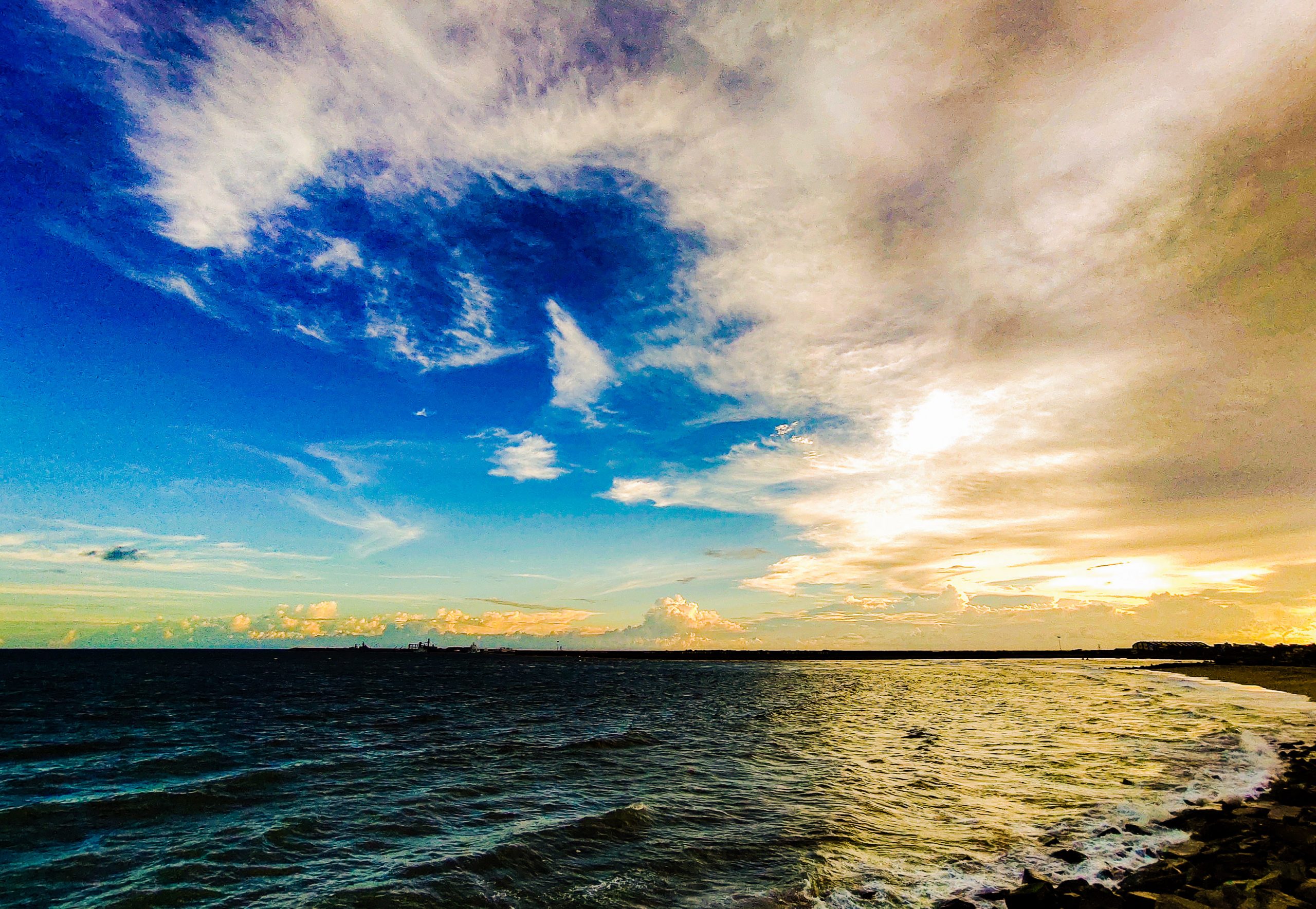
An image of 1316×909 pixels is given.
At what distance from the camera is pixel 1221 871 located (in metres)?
14.8

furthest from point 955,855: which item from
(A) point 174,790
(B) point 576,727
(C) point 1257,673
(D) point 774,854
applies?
(C) point 1257,673

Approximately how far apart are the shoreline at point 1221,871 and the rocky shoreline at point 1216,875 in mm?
24

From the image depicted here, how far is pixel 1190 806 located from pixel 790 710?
39.3 m

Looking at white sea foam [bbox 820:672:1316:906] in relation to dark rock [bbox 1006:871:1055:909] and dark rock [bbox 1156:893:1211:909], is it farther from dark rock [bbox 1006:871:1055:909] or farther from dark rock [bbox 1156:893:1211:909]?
dark rock [bbox 1156:893:1211:909]

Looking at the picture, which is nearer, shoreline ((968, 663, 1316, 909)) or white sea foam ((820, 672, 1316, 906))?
shoreline ((968, 663, 1316, 909))

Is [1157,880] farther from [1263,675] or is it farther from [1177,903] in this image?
[1263,675]

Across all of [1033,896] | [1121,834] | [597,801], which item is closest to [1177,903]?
[1033,896]

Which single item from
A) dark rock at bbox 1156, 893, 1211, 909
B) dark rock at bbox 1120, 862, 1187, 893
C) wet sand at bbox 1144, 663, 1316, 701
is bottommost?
dark rock at bbox 1120, 862, 1187, 893

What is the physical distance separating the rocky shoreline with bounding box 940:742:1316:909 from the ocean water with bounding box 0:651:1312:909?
36.9 inches

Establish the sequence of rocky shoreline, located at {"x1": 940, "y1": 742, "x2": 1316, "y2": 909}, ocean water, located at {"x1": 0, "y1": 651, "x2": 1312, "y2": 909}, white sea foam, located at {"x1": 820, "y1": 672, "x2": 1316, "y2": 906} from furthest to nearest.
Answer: ocean water, located at {"x1": 0, "y1": 651, "x2": 1312, "y2": 909}, white sea foam, located at {"x1": 820, "y1": 672, "x2": 1316, "y2": 906}, rocky shoreline, located at {"x1": 940, "y1": 742, "x2": 1316, "y2": 909}

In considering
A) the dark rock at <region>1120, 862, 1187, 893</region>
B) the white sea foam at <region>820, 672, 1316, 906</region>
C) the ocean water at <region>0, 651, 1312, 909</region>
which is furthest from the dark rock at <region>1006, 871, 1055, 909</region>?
the dark rock at <region>1120, 862, 1187, 893</region>

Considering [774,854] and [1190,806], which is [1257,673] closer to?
[1190,806]

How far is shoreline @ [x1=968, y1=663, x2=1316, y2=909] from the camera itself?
42.8ft

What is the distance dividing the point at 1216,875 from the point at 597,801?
18510 mm
